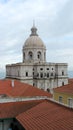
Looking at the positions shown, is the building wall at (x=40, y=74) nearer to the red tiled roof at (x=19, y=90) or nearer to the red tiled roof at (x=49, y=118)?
the red tiled roof at (x=19, y=90)

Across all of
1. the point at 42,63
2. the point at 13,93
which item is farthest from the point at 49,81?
the point at 13,93

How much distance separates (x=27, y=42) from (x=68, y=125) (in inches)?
2301

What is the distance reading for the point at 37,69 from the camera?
213 feet

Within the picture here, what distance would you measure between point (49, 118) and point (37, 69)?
49620 mm

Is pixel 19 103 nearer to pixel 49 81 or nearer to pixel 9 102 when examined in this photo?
pixel 9 102

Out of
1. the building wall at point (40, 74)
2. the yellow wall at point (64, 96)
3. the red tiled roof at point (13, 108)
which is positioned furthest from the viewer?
the building wall at point (40, 74)

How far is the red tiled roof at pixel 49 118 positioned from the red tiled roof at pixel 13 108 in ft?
11.0

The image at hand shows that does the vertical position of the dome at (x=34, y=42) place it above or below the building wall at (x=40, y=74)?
above

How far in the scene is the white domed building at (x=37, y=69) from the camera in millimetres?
64688

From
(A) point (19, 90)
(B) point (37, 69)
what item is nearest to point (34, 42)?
(B) point (37, 69)

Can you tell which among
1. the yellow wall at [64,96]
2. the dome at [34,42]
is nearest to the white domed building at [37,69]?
the dome at [34,42]

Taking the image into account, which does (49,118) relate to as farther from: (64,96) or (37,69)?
(37,69)

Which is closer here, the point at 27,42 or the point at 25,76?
the point at 25,76

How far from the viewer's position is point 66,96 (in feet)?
87.5
